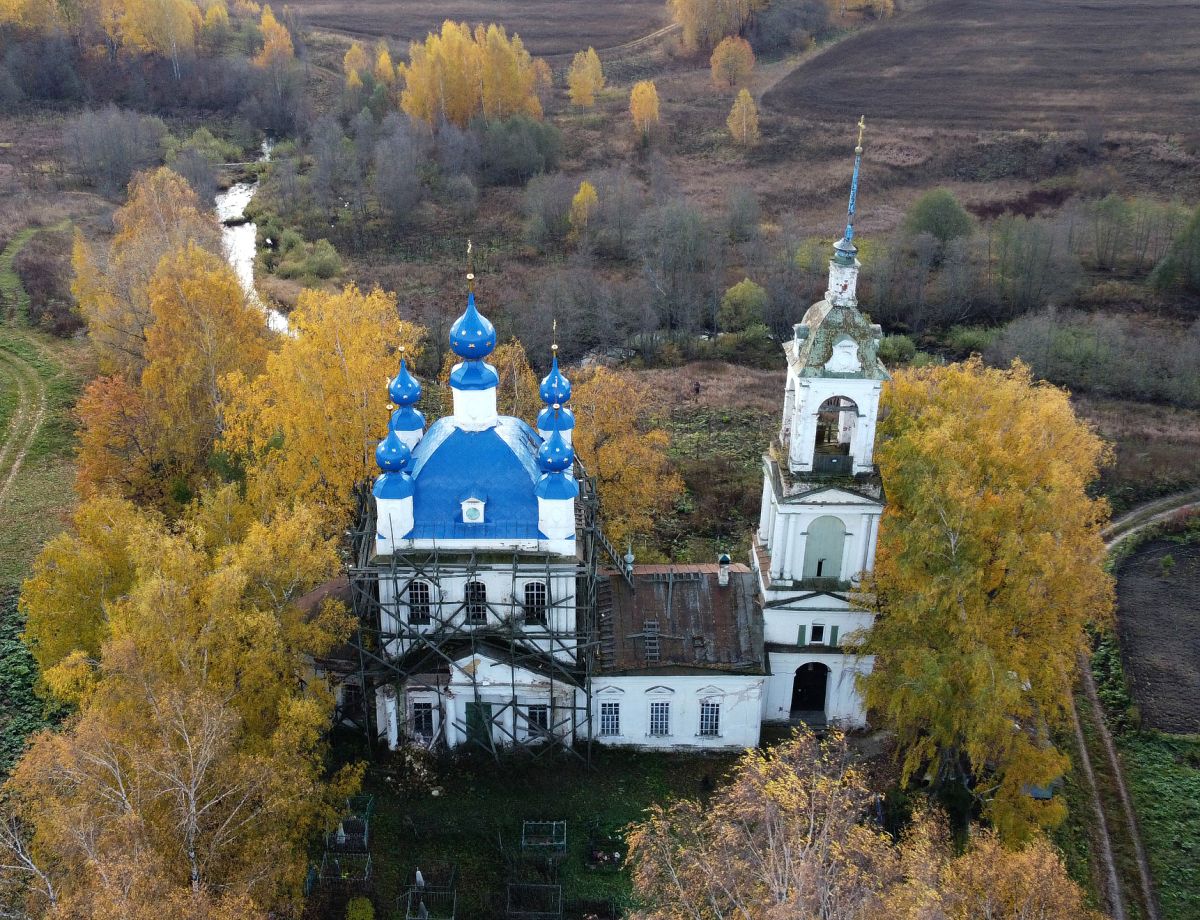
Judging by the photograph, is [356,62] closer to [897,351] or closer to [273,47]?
[273,47]

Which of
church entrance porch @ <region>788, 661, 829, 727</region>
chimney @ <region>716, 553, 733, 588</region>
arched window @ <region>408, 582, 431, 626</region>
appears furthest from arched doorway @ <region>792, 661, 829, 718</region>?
arched window @ <region>408, 582, 431, 626</region>

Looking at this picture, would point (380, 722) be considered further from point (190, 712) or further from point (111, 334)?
point (111, 334)

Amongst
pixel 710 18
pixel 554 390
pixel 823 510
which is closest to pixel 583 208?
pixel 710 18

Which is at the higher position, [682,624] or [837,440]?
[837,440]

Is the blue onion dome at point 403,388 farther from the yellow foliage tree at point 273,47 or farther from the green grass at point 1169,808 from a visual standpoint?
the yellow foliage tree at point 273,47

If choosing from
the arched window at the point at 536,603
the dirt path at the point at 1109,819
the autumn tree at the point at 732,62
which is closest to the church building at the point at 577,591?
the arched window at the point at 536,603

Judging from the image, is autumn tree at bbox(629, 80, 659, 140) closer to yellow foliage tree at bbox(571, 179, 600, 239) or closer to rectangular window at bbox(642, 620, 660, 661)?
yellow foliage tree at bbox(571, 179, 600, 239)
